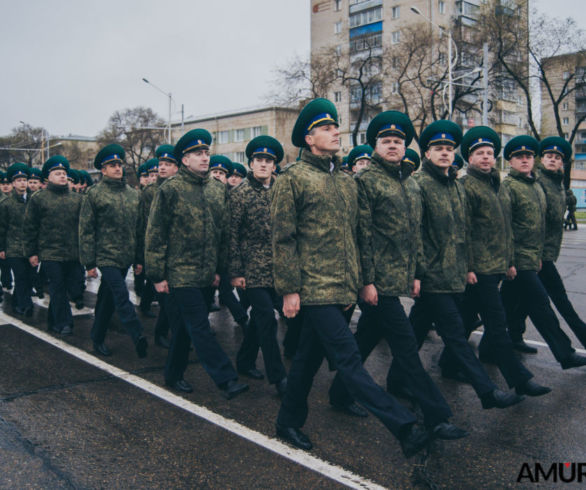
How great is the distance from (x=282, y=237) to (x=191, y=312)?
1.40 meters

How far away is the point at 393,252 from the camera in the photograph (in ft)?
13.1

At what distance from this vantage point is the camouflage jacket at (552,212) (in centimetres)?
571

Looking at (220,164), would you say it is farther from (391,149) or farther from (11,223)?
(391,149)

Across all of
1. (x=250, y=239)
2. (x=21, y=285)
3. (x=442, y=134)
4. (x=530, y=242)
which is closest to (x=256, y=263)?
(x=250, y=239)

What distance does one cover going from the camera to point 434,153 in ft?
14.8

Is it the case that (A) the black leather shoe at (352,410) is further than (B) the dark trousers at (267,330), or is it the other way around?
(B) the dark trousers at (267,330)

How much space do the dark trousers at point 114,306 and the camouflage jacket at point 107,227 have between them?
0.15m

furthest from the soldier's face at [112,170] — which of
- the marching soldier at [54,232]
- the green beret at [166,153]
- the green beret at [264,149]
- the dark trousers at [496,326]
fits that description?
the dark trousers at [496,326]

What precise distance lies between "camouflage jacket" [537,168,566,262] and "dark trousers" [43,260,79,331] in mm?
5090

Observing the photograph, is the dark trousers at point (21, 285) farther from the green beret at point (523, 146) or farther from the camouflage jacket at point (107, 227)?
the green beret at point (523, 146)

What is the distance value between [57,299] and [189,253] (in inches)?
114

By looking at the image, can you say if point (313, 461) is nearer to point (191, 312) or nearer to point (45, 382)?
point (191, 312)

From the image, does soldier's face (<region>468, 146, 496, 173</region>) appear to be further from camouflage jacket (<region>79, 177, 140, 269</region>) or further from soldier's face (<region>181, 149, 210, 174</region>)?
camouflage jacket (<region>79, 177, 140, 269</region>)

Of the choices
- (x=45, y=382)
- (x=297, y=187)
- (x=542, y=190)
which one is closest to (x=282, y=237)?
(x=297, y=187)
